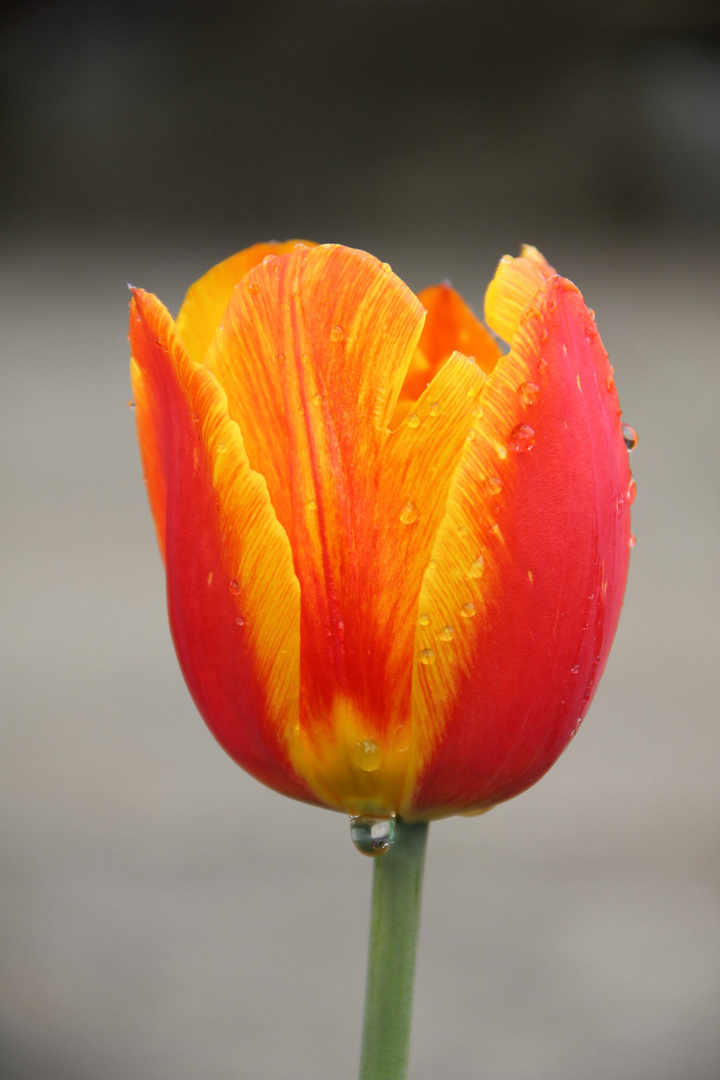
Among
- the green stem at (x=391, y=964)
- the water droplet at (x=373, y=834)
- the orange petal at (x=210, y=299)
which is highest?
the orange petal at (x=210, y=299)

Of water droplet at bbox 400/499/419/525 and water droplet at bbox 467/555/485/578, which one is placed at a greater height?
water droplet at bbox 400/499/419/525

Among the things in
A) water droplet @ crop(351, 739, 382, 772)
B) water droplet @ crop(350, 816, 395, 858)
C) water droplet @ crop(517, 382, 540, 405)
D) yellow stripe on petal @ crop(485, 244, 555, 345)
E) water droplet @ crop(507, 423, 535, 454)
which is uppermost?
yellow stripe on petal @ crop(485, 244, 555, 345)

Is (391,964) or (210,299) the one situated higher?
(210,299)

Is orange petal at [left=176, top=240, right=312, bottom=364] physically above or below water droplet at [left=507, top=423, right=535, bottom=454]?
above

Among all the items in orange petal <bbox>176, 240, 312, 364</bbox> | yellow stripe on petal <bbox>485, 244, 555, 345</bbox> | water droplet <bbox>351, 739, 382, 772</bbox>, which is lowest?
water droplet <bbox>351, 739, 382, 772</bbox>

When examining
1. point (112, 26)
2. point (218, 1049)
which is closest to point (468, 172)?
point (112, 26)
